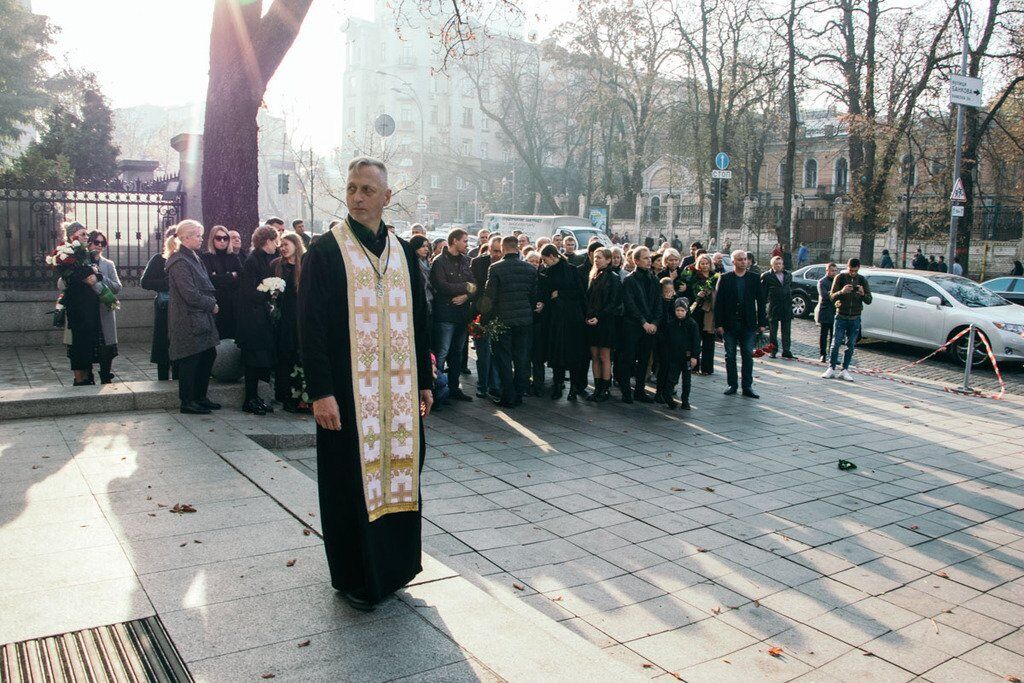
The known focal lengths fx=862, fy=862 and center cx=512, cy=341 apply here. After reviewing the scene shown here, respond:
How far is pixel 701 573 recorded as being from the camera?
17.3 feet

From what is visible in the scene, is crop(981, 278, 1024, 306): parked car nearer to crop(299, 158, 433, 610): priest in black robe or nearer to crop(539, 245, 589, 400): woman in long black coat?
crop(539, 245, 589, 400): woman in long black coat

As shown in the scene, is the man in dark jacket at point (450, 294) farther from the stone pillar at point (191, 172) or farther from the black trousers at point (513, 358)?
the stone pillar at point (191, 172)

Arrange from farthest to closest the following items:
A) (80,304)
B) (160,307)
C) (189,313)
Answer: (160,307)
(80,304)
(189,313)

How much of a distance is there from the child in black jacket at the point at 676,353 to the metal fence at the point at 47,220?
27.9ft

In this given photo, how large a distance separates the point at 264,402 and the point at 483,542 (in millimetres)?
4247

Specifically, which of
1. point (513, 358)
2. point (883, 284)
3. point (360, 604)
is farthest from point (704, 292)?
point (360, 604)

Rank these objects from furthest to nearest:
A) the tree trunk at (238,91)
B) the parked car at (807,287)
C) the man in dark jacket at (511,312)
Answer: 1. the parked car at (807,287)
2. the tree trunk at (238,91)
3. the man in dark jacket at (511,312)

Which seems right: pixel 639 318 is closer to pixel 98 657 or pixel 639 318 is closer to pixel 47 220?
pixel 98 657

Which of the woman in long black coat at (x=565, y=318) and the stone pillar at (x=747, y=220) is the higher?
the stone pillar at (x=747, y=220)

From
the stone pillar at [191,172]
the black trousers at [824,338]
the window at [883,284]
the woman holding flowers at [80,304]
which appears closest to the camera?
the woman holding flowers at [80,304]

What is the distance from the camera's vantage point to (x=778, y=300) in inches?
603

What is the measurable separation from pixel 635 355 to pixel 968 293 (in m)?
8.32

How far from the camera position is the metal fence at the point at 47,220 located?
523 inches

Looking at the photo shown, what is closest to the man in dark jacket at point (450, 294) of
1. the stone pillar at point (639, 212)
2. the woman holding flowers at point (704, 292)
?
the woman holding flowers at point (704, 292)
